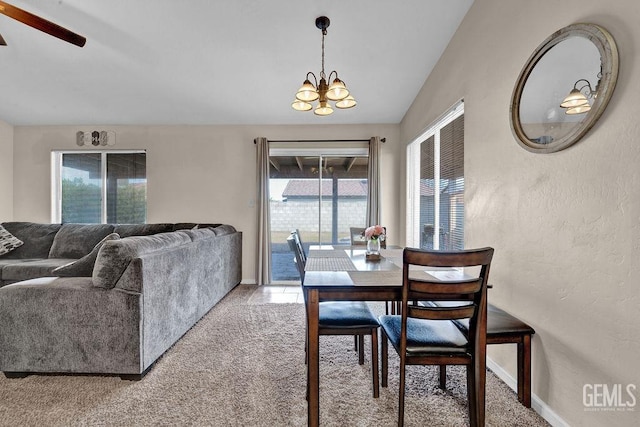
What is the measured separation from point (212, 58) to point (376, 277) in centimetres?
283

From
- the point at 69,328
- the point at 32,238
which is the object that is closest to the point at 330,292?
the point at 69,328

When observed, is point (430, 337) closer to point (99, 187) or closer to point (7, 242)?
point (7, 242)

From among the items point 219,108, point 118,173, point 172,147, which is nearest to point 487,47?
point 219,108

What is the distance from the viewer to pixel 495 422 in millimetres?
1561

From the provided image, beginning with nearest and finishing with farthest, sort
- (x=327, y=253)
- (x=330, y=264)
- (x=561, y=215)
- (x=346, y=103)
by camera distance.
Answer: (x=561, y=215), (x=330, y=264), (x=346, y=103), (x=327, y=253)

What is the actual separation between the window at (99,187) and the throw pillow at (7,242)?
87 centimetres

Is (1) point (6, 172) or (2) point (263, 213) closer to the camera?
(2) point (263, 213)

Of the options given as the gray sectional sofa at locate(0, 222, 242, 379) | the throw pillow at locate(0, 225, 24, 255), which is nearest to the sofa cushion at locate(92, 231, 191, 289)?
the gray sectional sofa at locate(0, 222, 242, 379)

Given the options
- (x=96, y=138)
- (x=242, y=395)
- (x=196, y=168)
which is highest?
(x=96, y=138)

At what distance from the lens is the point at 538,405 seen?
1609 mm

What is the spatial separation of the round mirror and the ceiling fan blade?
119 inches

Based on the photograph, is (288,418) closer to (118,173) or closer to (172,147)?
(172,147)

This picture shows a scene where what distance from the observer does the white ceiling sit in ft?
8.11

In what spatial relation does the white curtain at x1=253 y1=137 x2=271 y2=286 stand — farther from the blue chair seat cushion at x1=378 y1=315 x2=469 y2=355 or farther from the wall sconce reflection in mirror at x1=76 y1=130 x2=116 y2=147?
the blue chair seat cushion at x1=378 y1=315 x2=469 y2=355
